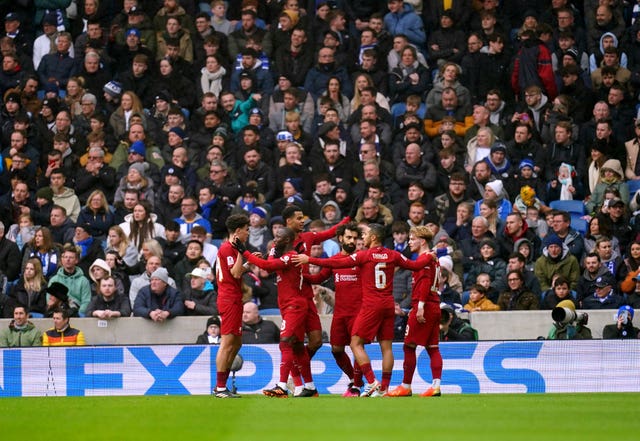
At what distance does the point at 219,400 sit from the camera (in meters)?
17.0

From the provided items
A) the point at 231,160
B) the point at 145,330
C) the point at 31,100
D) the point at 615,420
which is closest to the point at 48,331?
the point at 145,330

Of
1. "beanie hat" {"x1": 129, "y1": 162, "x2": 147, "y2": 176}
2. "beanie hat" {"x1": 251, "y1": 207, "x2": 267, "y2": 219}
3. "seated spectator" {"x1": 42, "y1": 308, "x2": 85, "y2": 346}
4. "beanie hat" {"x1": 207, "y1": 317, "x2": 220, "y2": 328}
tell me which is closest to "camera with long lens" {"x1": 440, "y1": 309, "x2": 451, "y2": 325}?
"beanie hat" {"x1": 207, "y1": 317, "x2": 220, "y2": 328}

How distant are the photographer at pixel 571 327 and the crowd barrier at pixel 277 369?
0.31 m

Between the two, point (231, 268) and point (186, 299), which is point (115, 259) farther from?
point (231, 268)

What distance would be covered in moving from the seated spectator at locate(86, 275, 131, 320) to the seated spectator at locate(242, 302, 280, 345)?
228cm

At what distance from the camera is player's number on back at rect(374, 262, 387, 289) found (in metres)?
17.3

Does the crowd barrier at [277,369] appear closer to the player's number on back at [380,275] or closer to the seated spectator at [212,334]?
the seated spectator at [212,334]

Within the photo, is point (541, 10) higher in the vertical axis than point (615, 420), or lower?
higher

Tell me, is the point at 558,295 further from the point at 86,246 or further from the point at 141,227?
the point at 86,246

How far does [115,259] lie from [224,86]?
5369 mm

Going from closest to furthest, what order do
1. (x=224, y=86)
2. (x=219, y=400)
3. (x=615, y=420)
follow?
(x=615, y=420) → (x=219, y=400) → (x=224, y=86)

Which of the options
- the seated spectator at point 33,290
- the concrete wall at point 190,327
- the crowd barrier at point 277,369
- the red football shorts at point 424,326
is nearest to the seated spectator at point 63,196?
the seated spectator at point 33,290

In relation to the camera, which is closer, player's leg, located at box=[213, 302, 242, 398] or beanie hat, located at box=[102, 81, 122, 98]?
player's leg, located at box=[213, 302, 242, 398]

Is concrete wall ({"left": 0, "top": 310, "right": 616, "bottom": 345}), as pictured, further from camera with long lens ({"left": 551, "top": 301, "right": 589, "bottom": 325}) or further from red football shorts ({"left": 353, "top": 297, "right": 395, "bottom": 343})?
red football shorts ({"left": 353, "top": 297, "right": 395, "bottom": 343})
